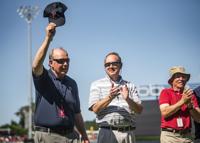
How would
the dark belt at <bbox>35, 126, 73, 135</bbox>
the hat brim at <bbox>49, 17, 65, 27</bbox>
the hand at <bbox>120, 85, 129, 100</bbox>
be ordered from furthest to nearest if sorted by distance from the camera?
the hand at <bbox>120, 85, 129, 100</bbox> < the dark belt at <bbox>35, 126, 73, 135</bbox> < the hat brim at <bbox>49, 17, 65, 27</bbox>

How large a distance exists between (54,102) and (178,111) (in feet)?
5.02

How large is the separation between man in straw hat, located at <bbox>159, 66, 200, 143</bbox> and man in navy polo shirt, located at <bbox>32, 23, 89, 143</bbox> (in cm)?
113

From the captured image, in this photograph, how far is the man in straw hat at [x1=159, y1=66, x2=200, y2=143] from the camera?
4.73 metres

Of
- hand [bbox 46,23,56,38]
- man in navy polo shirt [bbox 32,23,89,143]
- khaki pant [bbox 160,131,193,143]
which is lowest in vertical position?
khaki pant [bbox 160,131,193,143]

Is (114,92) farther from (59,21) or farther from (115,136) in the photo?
(59,21)

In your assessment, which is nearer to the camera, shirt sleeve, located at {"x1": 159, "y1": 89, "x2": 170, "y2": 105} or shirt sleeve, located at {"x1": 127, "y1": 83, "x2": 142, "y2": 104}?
shirt sleeve, located at {"x1": 127, "y1": 83, "x2": 142, "y2": 104}

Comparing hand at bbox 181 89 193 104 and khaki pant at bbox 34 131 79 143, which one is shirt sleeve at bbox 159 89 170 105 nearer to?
hand at bbox 181 89 193 104

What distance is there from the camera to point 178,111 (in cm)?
482

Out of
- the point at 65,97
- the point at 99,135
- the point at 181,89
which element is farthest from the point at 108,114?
the point at 181,89

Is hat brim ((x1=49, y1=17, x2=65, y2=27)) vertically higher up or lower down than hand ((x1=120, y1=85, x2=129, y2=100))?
higher up

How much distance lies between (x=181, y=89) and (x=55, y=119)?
5.49 feet

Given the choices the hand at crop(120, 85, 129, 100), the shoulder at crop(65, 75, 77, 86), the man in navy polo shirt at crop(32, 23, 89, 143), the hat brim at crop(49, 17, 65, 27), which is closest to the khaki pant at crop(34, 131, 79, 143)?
the man in navy polo shirt at crop(32, 23, 89, 143)

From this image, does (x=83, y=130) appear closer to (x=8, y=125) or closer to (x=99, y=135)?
(x=99, y=135)

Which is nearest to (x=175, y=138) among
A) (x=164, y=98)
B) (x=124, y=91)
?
(x=164, y=98)
